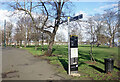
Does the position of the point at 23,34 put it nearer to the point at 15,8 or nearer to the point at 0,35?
the point at 0,35

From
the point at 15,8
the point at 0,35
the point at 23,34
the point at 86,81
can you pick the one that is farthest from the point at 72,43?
the point at 0,35

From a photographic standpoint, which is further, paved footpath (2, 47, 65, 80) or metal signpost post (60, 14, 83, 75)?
metal signpost post (60, 14, 83, 75)

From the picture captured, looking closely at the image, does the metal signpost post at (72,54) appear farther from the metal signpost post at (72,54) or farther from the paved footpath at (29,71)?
the paved footpath at (29,71)

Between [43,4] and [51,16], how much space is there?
1.73 m

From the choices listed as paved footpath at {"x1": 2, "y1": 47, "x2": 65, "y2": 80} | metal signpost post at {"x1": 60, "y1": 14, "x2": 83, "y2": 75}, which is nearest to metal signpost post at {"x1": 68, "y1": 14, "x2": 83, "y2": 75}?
metal signpost post at {"x1": 60, "y1": 14, "x2": 83, "y2": 75}

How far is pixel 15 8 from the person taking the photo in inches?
549

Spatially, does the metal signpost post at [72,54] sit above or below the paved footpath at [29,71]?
above

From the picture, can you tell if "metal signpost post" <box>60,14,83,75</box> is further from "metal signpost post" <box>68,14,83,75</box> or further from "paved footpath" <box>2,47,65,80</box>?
"paved footpath" <box>2,47,65,80</box>

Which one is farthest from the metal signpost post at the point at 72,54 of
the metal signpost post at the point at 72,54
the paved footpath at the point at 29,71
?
the paved footpath at the point at 29,71

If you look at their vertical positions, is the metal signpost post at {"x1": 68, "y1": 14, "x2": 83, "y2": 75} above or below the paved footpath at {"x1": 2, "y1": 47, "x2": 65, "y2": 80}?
above

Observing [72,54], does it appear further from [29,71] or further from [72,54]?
[29,71]

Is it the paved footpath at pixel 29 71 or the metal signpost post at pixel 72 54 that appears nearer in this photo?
the paved footpath at pixel 29 71

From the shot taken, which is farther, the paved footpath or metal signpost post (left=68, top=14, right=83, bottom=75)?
metal signpost post (left=68, top=14, right=83, bottom=75)

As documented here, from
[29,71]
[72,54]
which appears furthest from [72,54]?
[29,71]
